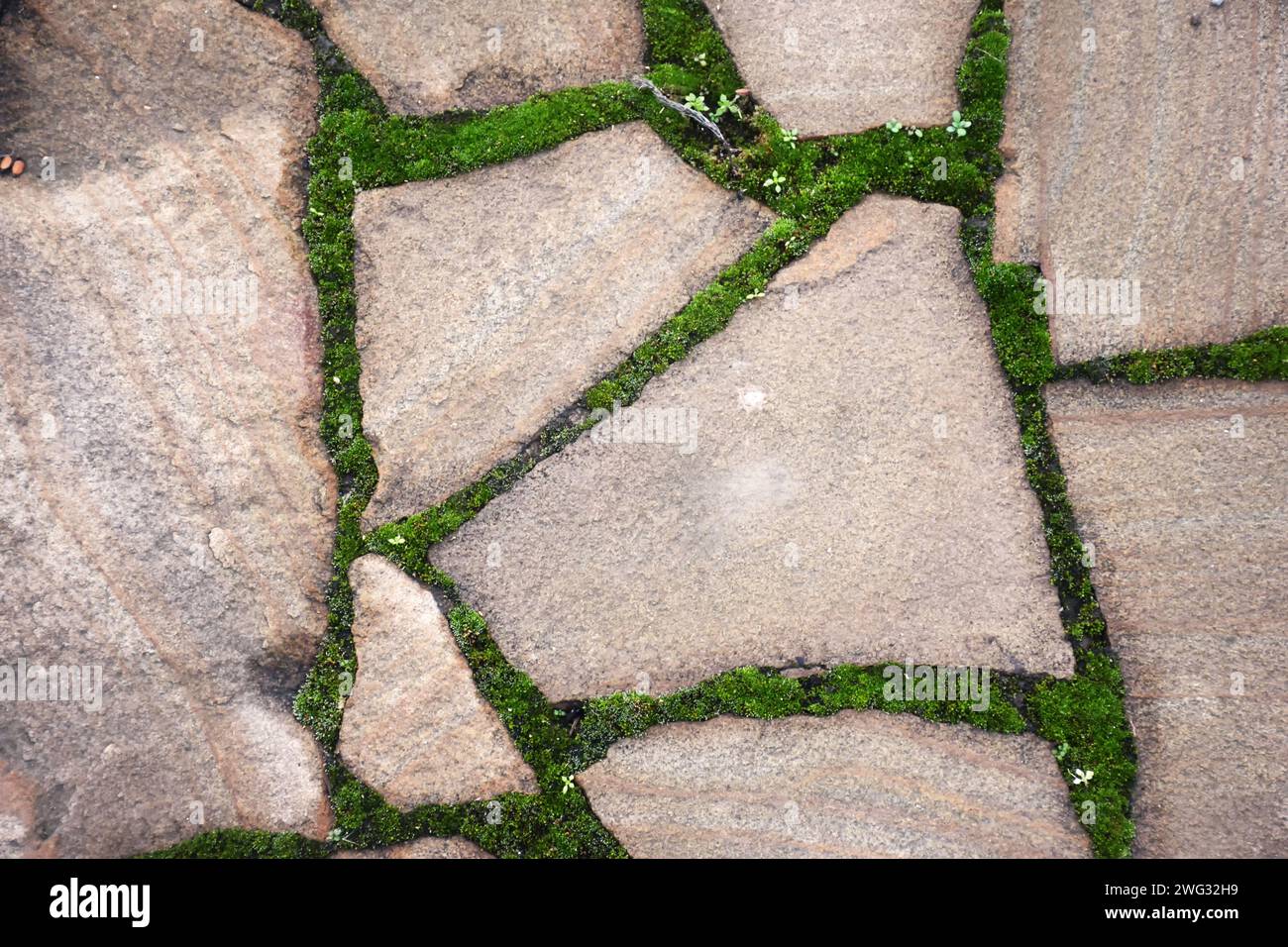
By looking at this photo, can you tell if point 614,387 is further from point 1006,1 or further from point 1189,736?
point 1189,736

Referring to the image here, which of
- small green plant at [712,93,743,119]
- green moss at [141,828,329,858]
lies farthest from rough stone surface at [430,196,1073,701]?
green moss at [141,828,329,858]

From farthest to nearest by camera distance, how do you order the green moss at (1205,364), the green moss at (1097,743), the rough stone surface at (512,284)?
the rough stone surface at (512,284) → the green moss at (1205,364) → the green moss at (1097,743)

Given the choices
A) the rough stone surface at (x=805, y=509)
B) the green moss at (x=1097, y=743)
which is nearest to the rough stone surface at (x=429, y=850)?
the rough stone surface at (x=805, y=509)

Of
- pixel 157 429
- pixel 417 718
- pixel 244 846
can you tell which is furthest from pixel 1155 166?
pixel 244 846

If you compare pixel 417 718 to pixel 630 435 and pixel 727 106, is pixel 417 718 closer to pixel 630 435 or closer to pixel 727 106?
pixel 630 435

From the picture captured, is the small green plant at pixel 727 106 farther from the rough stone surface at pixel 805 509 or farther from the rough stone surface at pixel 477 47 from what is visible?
the rough stone surface at pixel 805 509

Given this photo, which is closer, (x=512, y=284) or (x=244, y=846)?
(x=244, y=846)

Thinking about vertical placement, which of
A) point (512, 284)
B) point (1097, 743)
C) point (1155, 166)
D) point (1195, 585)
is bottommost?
point (1097, 743)
